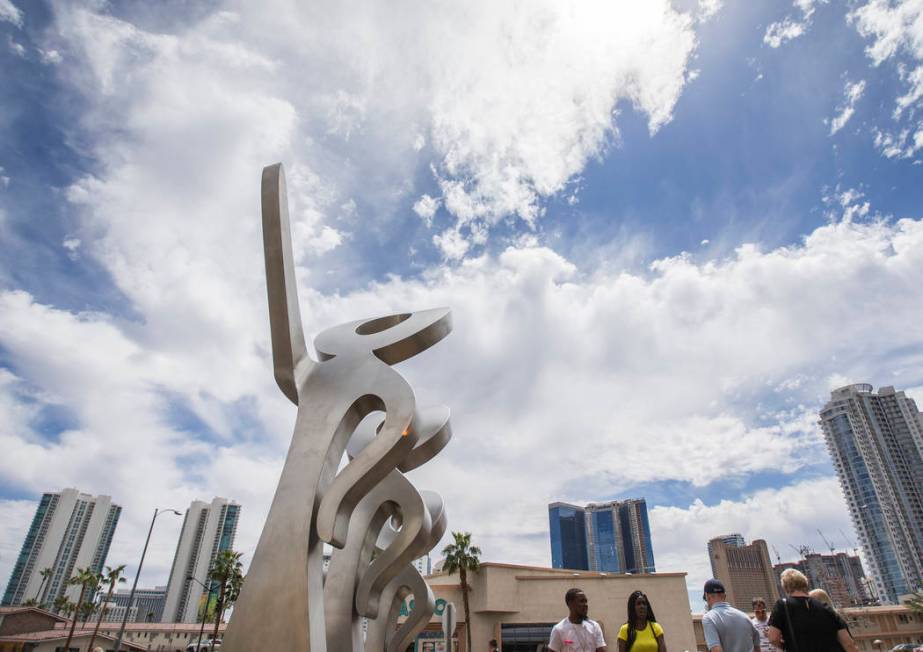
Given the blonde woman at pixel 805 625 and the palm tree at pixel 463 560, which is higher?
the palm tree at pixel 463 560

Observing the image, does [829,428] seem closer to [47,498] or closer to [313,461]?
[313,461]

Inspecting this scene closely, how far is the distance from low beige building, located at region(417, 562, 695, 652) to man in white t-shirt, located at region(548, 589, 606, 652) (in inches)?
1085

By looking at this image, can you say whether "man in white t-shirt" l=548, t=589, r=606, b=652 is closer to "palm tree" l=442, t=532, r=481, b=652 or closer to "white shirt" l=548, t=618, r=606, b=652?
"white shirt" l=548, t=618, r=606, b=652

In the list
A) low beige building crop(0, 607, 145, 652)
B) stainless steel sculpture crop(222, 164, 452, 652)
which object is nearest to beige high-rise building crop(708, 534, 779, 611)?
low beige building crop(0, 607, 145, 652)

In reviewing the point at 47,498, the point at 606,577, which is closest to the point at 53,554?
the point at 47,498

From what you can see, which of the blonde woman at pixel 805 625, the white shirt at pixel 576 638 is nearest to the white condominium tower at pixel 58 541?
the white shirt at pixel 576 638

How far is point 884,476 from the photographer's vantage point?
3895 inches

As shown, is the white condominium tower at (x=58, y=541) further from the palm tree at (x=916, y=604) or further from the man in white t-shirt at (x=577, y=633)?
the man in white t-shirt at (x=577, y=633)

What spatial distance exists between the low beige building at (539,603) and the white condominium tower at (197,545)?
329ft

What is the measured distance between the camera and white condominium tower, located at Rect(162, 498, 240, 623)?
11106 centimetres

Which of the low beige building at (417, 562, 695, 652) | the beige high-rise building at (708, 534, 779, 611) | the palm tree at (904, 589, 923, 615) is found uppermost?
the beige high-rise building at (708, 534, 779, 611)

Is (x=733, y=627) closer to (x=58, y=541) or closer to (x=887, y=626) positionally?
(x=887, y=626)

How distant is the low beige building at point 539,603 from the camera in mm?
30802

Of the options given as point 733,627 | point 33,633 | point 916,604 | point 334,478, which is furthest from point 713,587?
point 916,604
